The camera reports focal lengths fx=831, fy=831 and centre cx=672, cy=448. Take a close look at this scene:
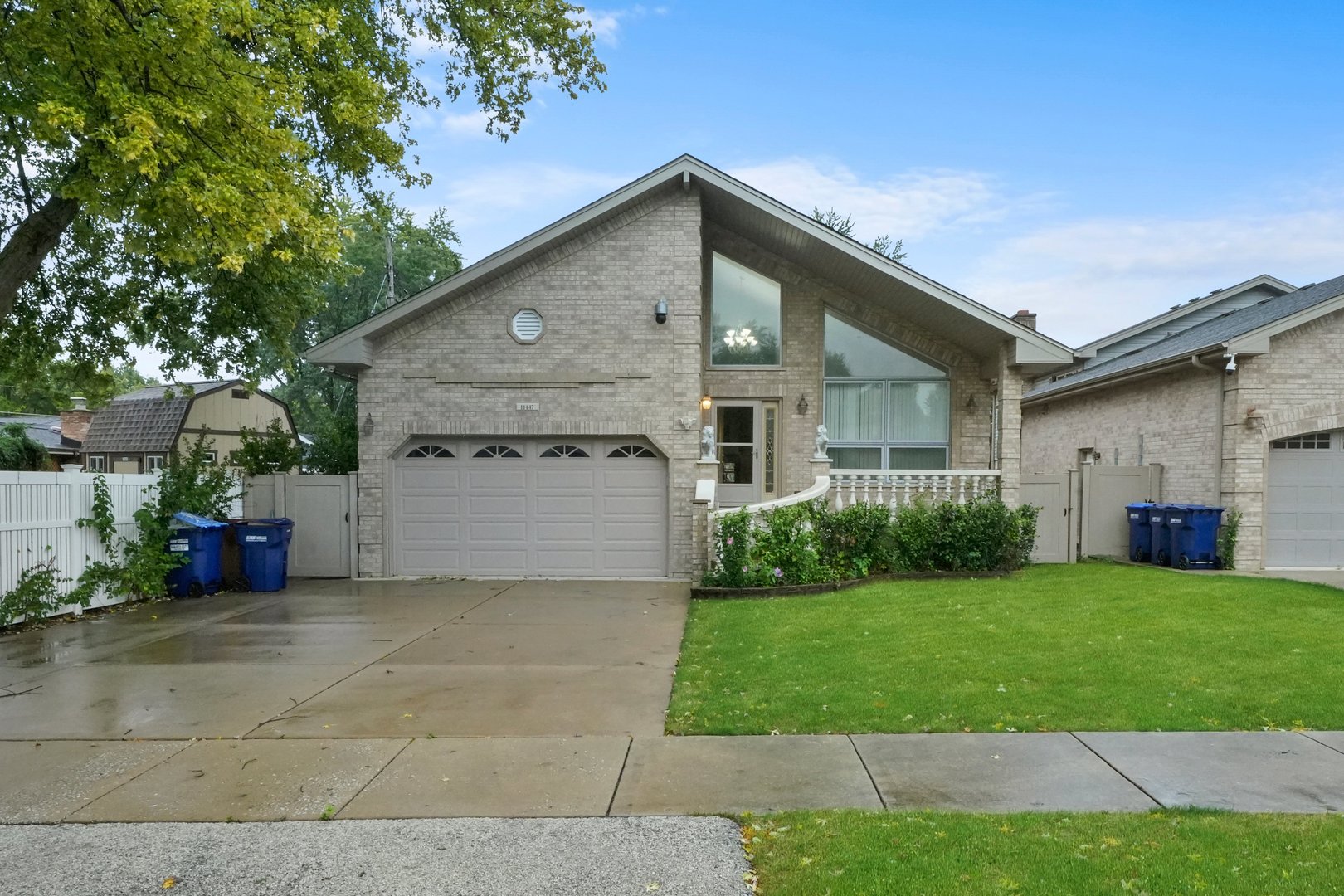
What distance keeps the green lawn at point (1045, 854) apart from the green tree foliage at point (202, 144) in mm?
7617

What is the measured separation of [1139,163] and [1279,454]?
10406 millimetres

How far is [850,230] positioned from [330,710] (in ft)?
115

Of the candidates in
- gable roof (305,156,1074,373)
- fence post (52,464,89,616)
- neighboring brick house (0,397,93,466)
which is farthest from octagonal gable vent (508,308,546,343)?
neighboring brick house (0,397,93,466)

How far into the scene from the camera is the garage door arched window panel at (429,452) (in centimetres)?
1352

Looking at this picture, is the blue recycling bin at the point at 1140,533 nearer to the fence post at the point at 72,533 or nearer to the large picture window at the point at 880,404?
the large picture window at the point at 880,404

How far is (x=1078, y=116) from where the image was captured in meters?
17.3

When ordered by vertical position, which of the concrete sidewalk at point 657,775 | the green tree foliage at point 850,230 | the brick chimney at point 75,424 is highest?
the green tree foliage at point 850,230

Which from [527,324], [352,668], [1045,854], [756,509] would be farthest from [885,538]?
[1045,854]

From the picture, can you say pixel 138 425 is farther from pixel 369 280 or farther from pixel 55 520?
pixel 55 520

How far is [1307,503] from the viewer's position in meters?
13.1

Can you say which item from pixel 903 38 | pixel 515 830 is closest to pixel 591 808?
pixel 515 830

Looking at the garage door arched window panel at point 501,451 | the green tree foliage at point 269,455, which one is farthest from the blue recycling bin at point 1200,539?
the green tree foliage at point 269,455

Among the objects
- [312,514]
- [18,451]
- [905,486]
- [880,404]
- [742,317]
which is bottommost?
[312,514]

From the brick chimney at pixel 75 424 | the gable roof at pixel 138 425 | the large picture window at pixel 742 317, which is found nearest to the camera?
the large picture window at pixel 742 317
